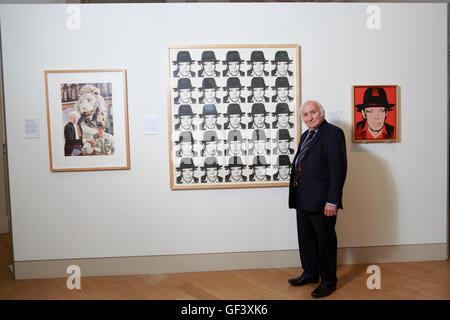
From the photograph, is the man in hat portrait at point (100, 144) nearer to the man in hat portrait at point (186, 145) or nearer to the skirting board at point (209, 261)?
the man in hat portrait at point (186, 145)

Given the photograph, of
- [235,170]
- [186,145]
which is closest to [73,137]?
[186,145]

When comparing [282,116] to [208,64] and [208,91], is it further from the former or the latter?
[208,64]

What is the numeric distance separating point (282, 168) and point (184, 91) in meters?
1.33

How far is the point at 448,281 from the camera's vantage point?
3.29m

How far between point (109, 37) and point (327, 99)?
2.39m

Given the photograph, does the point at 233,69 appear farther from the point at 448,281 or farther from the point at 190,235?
the point at 448,281

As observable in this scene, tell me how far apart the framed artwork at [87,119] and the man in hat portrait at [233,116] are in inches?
42.2

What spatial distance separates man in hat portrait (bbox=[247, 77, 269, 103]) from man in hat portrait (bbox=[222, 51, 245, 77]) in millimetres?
157

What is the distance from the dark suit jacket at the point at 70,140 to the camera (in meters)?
3.54

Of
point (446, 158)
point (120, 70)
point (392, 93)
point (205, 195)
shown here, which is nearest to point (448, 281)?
point (446, 158)

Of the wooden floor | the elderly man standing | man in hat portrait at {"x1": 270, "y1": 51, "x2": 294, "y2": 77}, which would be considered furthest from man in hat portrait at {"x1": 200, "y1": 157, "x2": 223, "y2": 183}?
man in hat portrait at {"x1": 270, "y1": 51, "x2": 294, "y2": 77}

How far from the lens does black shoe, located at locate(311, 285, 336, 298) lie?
2.99 meters

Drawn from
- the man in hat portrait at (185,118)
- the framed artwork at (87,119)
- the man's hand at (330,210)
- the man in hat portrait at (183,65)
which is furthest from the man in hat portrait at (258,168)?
the framed artwork at (87,119)

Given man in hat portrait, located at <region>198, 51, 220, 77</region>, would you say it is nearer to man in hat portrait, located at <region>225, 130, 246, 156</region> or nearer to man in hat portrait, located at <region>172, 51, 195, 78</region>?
man in hat portrait, located at <region>172, 51, 195, 78</region>
